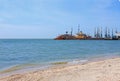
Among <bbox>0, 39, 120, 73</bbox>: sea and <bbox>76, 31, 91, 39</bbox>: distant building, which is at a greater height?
<bbox>76, 31, 91, 39</bbox>: distant building

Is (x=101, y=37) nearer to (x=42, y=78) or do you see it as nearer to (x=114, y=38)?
(x=114, y=38)

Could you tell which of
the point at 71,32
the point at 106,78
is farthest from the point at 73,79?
the point at 71,32

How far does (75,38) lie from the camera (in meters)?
143

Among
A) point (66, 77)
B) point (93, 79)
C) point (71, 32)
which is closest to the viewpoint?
point (93, 79)

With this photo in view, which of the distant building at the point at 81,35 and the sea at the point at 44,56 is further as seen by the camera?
the distant building at the point at 81,35

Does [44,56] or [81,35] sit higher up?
[81,35]

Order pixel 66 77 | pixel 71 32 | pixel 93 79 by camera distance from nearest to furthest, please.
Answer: pixel 93 79 → pixel 66 77 → pixel 71 32

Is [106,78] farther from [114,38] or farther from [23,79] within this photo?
[114,38]

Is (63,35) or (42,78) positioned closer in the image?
(42,78)

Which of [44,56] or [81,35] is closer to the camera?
[44,56]

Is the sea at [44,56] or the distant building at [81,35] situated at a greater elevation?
the distant building at [81,35]

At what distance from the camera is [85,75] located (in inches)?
442

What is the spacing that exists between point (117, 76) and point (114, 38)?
13451 cm

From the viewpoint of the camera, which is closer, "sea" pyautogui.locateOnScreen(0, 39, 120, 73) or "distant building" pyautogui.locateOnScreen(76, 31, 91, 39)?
"sea" pyautogui.locateOnScreen(0, 39, 120, 73)
